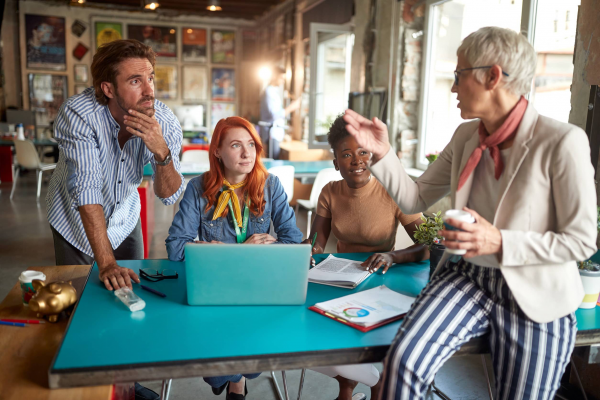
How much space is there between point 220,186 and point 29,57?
440 inches

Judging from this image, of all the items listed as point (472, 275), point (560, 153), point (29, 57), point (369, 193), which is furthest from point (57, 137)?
point (29, 57)

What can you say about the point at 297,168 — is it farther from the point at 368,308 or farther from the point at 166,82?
the point at 166,82

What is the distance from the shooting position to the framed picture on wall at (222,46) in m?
12.2

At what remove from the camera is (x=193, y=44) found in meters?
12.0

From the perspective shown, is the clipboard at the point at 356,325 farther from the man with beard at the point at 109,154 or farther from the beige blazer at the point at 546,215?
the man with beard at the point at 109,154

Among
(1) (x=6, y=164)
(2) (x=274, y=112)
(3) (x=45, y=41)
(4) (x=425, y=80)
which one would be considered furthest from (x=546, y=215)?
(3) (x=45, y=41)

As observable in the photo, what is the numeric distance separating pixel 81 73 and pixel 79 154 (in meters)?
10.9

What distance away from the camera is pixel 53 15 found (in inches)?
439

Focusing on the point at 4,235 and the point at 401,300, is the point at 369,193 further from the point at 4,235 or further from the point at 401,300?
the point at 4,235

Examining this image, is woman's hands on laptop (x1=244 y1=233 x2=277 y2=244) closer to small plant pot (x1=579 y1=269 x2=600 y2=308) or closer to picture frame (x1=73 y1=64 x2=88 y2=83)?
small plant pot (x1=579 y1=269 x2=600 y2=308)

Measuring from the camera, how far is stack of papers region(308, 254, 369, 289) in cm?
166

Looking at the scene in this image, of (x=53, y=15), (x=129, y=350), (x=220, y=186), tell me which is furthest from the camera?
(x=53, y=15)

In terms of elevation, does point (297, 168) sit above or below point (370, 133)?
below

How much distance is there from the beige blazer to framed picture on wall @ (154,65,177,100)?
1156 cm
